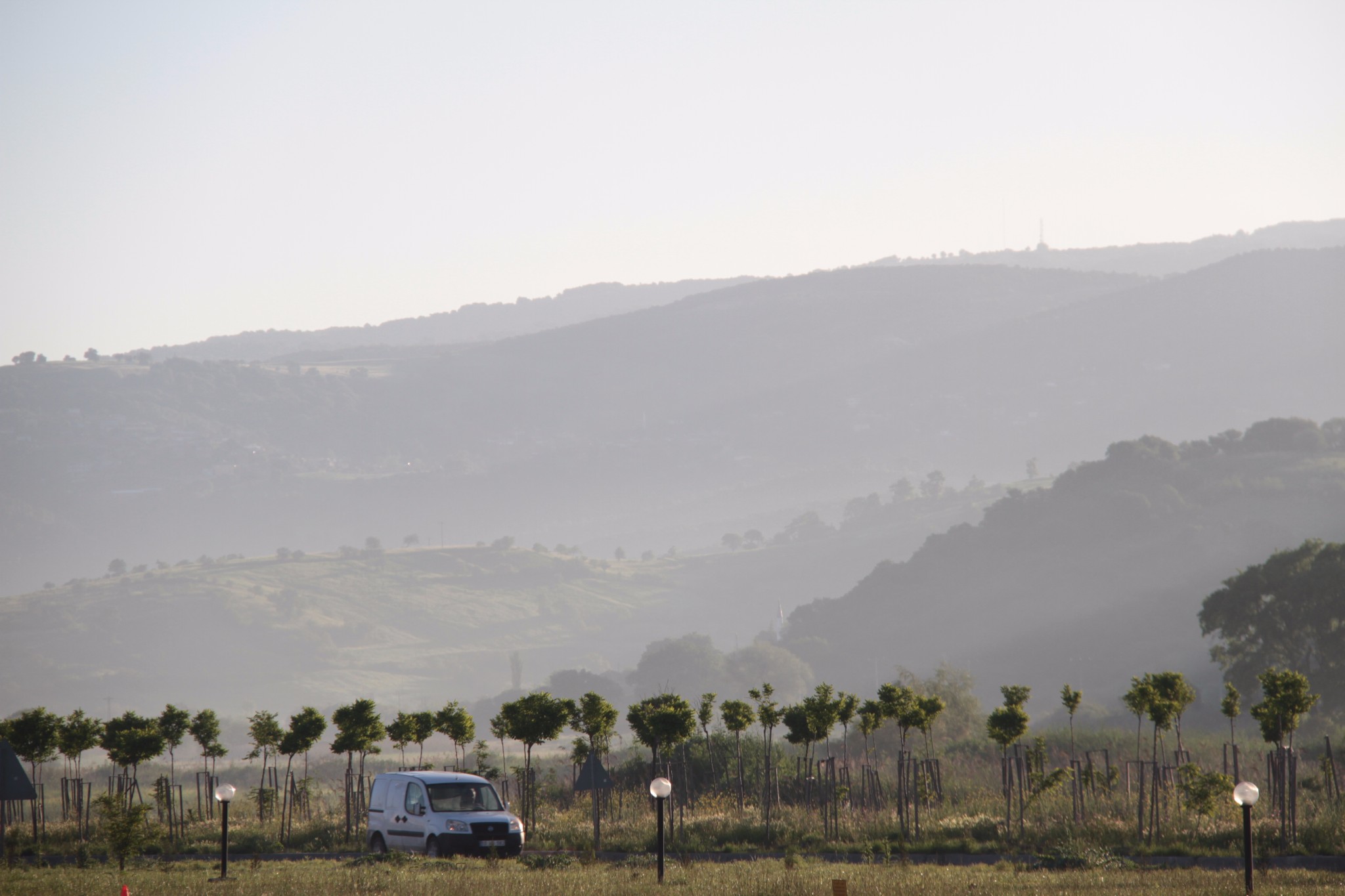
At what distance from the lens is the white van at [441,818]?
22.1 meters

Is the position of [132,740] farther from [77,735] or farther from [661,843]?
[661,843]

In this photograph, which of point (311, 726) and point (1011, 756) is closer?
point (311, 726)

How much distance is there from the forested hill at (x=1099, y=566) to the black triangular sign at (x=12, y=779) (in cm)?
9165

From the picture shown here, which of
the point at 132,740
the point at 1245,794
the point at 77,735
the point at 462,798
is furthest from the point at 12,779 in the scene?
the point at 1245,794

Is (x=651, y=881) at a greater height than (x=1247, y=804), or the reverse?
(x=1247, y=804)

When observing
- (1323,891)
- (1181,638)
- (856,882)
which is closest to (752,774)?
(856,882)

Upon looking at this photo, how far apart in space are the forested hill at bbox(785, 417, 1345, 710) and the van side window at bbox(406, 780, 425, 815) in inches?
3470

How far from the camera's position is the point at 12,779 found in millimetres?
24781

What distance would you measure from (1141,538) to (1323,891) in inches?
4498

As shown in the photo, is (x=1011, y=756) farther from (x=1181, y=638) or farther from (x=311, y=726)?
(x=1181, y=638)

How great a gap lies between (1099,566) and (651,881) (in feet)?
377

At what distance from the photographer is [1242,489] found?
396 feet

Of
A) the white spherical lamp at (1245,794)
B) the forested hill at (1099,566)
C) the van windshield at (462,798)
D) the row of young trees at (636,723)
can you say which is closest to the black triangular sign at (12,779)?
the row of young trees at (636,723)

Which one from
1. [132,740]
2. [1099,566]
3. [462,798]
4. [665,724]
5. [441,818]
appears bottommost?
[441,818]
